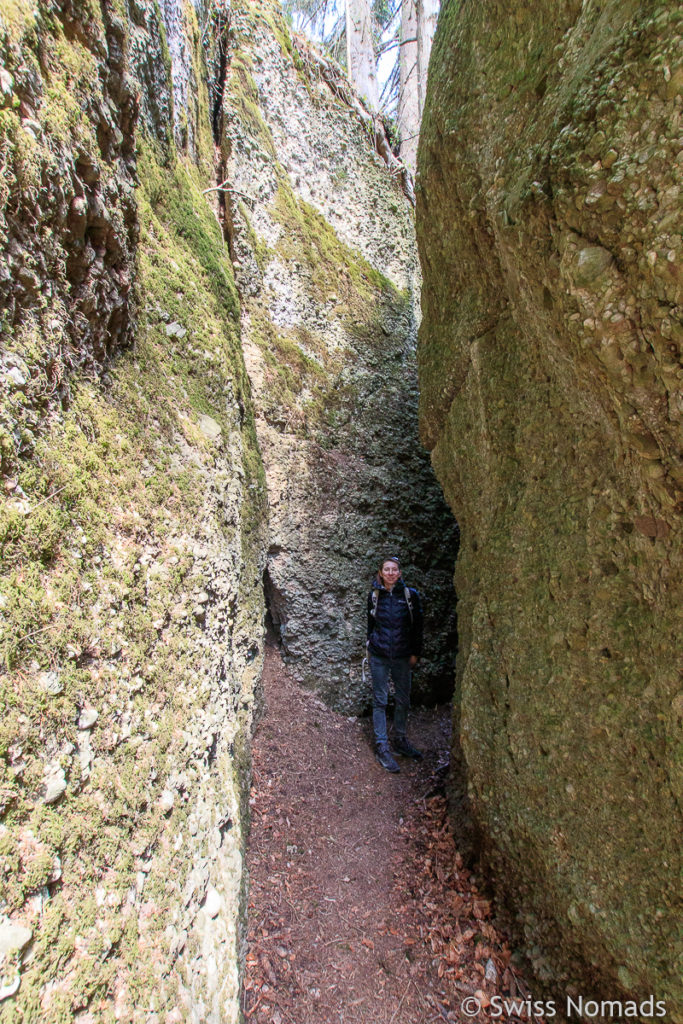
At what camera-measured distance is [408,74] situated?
11211mm

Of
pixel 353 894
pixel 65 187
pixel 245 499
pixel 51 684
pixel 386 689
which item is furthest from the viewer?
pixel 386 689

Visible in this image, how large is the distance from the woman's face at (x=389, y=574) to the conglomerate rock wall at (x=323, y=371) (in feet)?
2.29

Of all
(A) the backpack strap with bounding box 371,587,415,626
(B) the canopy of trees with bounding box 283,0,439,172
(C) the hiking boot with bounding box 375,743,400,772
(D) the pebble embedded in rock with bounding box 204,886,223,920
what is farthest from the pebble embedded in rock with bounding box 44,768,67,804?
(B) the canopy of trees with bounding box 283,0,439,172

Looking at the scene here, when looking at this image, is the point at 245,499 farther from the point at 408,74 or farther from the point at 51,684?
the point at 408,74

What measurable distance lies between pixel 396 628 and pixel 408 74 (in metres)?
12.0

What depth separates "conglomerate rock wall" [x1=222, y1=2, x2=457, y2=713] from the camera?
262 inches

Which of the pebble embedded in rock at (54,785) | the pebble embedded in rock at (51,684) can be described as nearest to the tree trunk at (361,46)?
the pebble embedded in rock at (51,684)

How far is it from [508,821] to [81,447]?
4009 mm

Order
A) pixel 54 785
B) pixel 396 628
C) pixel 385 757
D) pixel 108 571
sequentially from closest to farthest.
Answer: pixel 54 785, pixel 108 571, pixel 385 757, pixel 396 628

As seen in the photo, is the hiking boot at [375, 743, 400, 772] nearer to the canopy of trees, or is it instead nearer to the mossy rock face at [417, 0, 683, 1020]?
the mossy rock face at [417, 0, 683, 1020]

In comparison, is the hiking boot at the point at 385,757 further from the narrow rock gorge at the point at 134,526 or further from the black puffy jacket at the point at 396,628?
the black puffy jacket at the point at 396,628

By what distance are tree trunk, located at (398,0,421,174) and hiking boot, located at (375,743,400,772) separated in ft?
38.5

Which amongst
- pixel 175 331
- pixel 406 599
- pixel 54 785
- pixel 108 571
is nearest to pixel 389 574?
pixel 406 599

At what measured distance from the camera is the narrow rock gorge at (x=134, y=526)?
2.21m
